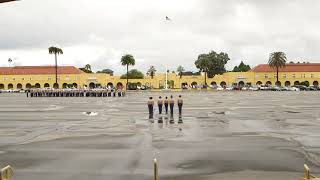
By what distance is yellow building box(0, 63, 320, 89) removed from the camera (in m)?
130

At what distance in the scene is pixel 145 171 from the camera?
39.1 feet

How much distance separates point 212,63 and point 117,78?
29718 mm

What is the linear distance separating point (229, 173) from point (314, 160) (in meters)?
3.09

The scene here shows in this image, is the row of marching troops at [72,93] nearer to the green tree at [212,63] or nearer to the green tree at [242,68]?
the green tree at [212,63]

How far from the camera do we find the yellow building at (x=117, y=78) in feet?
428

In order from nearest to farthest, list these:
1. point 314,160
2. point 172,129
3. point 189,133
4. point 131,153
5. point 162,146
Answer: point 314,160 < point 131,153 < point 162,146 < point 189,133 < point 172,129

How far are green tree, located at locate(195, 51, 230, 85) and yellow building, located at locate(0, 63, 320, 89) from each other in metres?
9.81

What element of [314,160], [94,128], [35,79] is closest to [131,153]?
[314,160]

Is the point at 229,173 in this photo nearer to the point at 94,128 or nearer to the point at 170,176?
the point at 170,176

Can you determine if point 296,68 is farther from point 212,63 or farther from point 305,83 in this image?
point 212,63

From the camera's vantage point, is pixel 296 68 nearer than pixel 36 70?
No

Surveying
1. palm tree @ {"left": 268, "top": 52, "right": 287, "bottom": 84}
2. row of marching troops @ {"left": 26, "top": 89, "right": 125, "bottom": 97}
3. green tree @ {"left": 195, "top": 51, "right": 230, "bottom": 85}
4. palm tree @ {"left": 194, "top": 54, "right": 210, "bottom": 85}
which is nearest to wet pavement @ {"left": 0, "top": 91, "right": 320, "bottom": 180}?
row of marching troops @ {"left": 26, "top": 89, "right": 125, "bottom": 97}

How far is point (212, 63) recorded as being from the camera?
14662cm

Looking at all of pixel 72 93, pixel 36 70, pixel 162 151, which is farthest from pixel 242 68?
pixel 162 151
